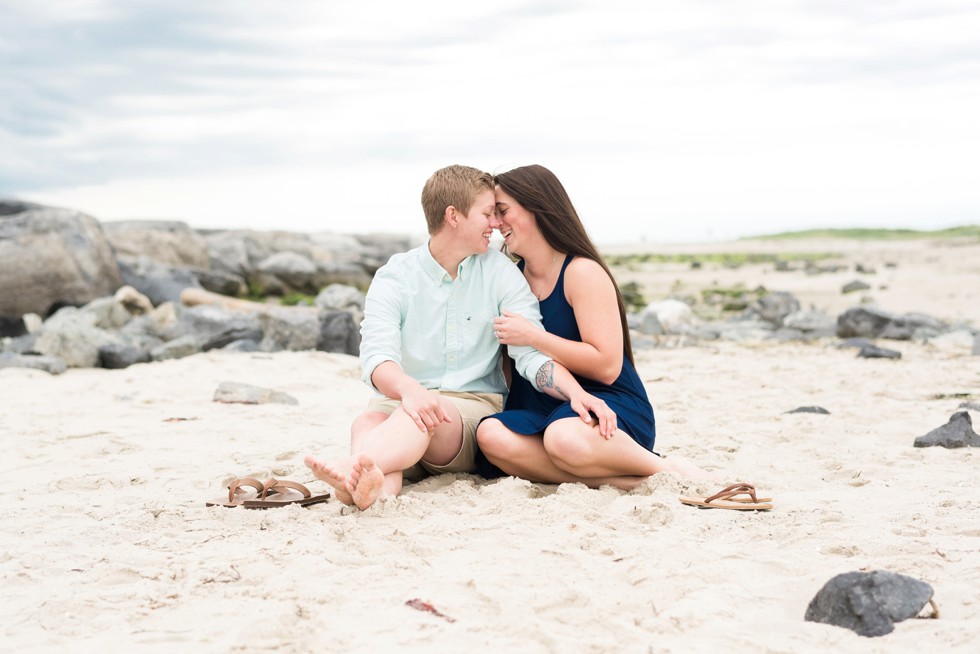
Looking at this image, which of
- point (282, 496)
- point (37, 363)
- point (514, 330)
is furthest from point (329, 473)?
point (37, 363)

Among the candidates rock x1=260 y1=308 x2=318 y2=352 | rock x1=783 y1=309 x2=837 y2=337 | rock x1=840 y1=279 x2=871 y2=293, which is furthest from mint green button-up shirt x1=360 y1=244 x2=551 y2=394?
rock x1=840 y1=279 x2=871 y2=293

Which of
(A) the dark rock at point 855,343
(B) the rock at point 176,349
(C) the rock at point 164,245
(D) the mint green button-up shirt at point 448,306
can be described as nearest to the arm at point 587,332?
(D) the mint green button-up shirt at point 448,306

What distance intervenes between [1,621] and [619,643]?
1.88 m

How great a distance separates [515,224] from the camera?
15.4ft

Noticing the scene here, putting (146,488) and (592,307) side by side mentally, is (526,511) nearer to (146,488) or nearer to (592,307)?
(592,307)

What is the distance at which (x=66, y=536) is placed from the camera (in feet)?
12.6

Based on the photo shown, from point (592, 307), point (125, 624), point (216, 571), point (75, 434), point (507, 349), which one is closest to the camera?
point (125, 624)

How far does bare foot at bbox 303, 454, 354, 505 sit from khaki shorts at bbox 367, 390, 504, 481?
726 mm

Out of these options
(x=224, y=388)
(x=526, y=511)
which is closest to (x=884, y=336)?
(x=224, y=388)

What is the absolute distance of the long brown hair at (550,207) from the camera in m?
4.64

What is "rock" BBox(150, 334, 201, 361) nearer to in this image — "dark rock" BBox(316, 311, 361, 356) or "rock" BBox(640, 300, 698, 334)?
"dark rock" BBox(316, 311, 361, 356)

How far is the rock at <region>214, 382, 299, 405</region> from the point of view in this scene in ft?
24.2

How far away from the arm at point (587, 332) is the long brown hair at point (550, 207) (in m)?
0.09

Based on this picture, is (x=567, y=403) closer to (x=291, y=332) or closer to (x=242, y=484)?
(x=242, y=484)
